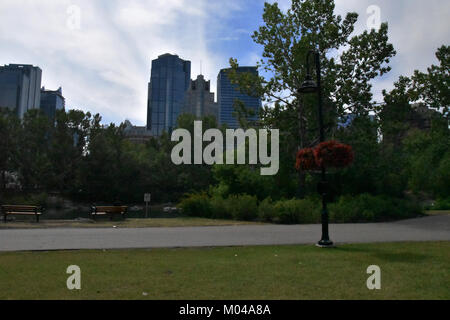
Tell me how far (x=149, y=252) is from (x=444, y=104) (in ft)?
97.6

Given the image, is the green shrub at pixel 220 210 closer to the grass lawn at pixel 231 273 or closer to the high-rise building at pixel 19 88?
the grass lawn at pixel 231 273

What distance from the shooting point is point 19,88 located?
4365 inches

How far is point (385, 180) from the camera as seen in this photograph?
24.5 m

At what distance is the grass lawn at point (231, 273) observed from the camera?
5.60 metres

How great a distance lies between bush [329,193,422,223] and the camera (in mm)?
18672

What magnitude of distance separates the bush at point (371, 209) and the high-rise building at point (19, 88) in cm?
10765

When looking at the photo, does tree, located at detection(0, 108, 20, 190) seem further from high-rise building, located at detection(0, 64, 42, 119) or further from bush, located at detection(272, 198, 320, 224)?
high-rise building, located at detection(0, 64, 42, 119)

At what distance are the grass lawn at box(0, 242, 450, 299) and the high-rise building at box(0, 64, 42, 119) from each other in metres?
113

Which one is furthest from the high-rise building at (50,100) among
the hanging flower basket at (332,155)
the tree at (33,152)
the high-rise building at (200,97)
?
the hanging flower basket at (332,155)

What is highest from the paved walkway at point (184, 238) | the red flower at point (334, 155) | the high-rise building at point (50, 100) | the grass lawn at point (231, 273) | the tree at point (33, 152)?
the high-rise building at point (50, 100)

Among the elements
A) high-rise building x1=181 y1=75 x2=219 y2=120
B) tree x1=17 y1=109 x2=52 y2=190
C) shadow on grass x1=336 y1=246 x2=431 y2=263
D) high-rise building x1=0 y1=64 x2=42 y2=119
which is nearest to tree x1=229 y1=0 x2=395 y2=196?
shadow on grass x1=336 y1=246 x2=431 y2=263

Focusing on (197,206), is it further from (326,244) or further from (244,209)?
(326,244)

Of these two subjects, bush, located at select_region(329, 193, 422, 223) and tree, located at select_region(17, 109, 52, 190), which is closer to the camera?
bush, located at select_region(329, 193, 422, 223)
